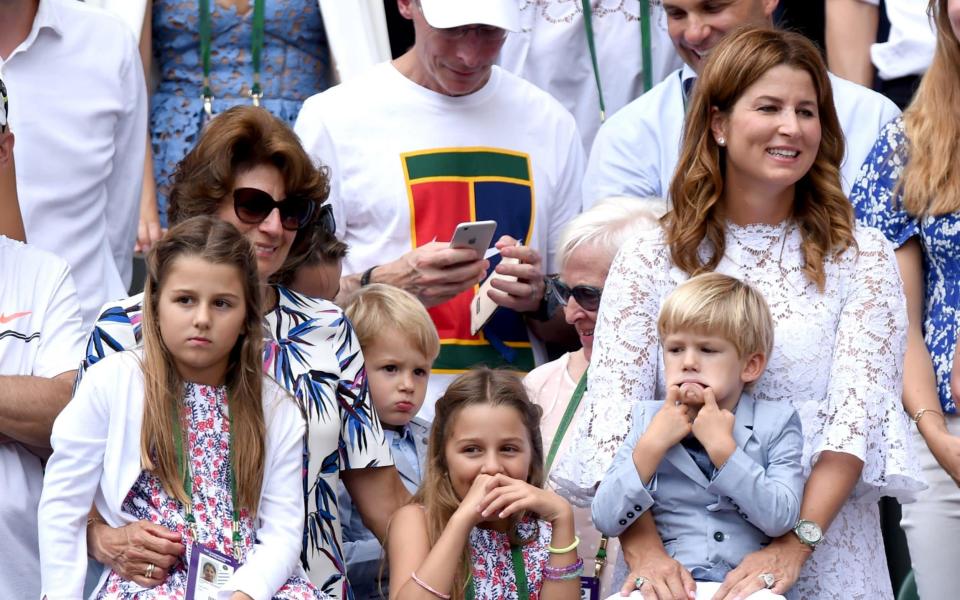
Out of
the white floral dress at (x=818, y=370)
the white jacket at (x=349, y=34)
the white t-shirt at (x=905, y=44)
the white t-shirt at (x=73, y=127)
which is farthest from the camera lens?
the white jacket at (x=349, y=34)

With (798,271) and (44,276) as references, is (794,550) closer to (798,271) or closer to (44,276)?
(798,271)

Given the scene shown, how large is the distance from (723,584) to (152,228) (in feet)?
9.70

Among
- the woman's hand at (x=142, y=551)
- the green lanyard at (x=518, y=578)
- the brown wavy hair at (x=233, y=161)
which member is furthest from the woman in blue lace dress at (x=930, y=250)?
the woman's hand at (x=142, y=551)

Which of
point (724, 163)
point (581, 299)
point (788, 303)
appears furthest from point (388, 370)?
point (788, 303)

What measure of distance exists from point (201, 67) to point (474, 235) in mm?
1461

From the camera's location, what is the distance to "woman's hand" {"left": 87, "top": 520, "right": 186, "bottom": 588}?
3775mm

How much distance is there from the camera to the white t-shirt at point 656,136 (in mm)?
5402

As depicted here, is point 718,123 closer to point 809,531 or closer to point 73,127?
point 809,531

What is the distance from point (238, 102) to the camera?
19.8 feet

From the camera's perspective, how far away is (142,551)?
149 inches

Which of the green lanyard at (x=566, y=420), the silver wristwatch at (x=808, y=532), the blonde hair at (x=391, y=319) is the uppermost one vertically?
the blonde hair at (x=391, y=319)

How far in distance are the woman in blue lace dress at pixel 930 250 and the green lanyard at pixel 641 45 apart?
1639 millimetres

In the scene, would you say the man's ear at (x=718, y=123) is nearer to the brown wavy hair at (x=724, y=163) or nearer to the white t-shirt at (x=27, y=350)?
the brown wavy hair at (x=724, y=163)

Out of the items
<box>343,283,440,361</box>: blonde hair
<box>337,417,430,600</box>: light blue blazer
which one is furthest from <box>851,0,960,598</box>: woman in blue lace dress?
<box>337,417,430,600</box>: light blue blazer
